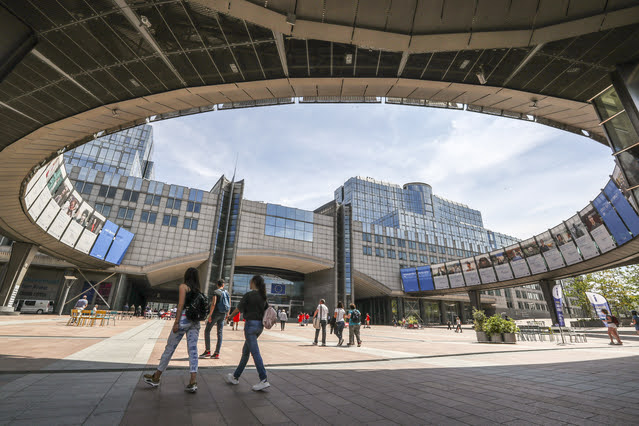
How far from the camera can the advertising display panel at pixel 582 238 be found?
25.5 m

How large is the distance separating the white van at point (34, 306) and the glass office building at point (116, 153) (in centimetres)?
4674

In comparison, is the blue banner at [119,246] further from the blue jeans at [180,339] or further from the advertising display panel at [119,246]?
the blue jeans at [180,339]

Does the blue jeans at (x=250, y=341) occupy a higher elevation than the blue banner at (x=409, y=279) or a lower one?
lower

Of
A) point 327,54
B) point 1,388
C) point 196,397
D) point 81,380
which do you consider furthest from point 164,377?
point 327,54

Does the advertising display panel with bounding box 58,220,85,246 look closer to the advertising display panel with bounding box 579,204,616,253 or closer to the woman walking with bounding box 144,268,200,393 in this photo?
the woman walking with bounding box 144,268,200,393

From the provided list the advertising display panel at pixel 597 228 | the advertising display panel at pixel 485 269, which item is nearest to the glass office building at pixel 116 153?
the advertising display panel at pixel 485 269

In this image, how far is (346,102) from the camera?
341 inches

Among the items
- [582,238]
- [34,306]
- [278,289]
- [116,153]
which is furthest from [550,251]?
[116,153]

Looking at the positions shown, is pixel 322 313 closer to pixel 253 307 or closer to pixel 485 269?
pixel 253 307

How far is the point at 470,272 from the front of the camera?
138 ft

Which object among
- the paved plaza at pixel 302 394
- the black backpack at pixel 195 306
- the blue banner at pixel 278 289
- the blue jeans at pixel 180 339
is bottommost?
the paved plaza at pixel 302 394

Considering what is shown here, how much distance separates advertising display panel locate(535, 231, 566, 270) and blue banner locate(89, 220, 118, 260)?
47.5 m

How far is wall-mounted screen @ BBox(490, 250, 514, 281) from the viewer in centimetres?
3666

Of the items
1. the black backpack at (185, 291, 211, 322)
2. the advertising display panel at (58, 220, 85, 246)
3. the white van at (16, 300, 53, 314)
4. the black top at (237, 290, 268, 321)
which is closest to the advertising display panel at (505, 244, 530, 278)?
the black top at (237, 290, 268, 321)
